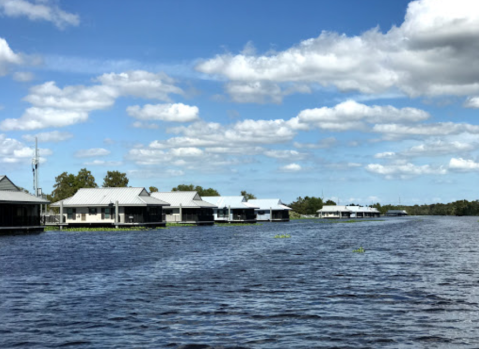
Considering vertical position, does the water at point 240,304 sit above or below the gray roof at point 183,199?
below

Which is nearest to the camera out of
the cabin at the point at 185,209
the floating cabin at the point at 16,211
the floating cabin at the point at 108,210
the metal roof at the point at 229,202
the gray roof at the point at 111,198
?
the floating cabin at the point at 16,211

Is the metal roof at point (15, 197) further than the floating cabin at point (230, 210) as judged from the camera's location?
No

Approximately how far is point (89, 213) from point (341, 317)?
8046 centimetres

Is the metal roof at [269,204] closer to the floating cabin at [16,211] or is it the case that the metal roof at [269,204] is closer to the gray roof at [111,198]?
the gray roof at [111,198]

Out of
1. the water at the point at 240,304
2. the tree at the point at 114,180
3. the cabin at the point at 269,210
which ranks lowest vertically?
the water at the point at 240,304

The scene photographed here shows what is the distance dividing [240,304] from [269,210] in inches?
5756

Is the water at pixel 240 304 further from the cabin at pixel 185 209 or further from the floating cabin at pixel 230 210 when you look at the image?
the floating cabin at pixel 230 210

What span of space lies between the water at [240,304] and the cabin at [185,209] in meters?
76.2

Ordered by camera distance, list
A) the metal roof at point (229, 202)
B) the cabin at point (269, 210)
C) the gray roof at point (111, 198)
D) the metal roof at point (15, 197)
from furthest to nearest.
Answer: the cabin at point (269, 210) < the metal roof at point (229, 202) < the gray roof at point (111, 198) < the metal roof at point (15, 197)

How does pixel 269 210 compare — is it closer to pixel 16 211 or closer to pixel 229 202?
pixel 229 202

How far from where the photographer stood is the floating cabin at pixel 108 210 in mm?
89625

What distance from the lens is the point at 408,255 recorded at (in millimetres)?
38500

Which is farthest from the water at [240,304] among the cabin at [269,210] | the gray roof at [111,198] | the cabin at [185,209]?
the cabin at [269,210]

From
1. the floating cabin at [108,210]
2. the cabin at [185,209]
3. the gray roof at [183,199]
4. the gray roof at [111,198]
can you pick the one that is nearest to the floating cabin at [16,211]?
the floating cabin at [108,210]
